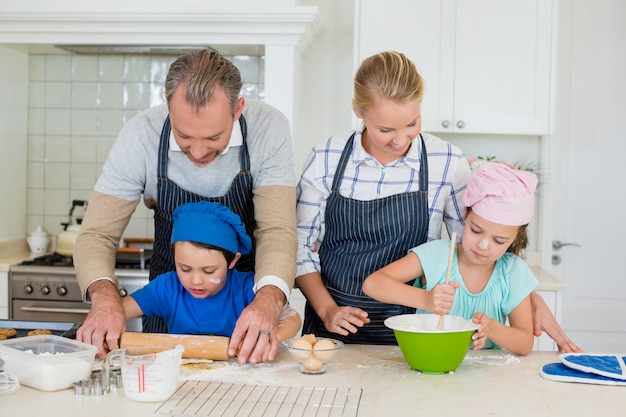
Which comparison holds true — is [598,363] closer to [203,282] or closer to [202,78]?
[203,282]

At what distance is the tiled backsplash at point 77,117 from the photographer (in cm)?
422

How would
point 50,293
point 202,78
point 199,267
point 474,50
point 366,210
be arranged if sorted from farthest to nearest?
point 474,50 < point 50,293 < point 366,210 < point 199,267 < point 202,78

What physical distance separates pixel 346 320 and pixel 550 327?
0.54 meters

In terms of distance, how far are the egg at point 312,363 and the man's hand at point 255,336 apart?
116 mm

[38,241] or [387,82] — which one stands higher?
[387,82]

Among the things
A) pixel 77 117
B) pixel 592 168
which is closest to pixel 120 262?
pixel 77 117

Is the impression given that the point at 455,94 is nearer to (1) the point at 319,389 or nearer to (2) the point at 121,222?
(2) the point at 121,222

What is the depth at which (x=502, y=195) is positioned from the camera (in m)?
2.08

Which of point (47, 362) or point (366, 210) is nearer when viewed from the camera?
point (47, 362)

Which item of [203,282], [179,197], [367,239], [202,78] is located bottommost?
[203,282]

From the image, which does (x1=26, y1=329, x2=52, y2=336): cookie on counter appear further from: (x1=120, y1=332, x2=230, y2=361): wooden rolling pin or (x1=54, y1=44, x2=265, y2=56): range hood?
(x1=54, y1=44, x2=265, y2=56): range hood

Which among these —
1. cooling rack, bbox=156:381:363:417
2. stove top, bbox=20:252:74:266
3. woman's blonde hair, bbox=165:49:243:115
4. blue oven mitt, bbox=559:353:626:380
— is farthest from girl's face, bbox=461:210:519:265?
stove top, bbox=20:252:74:266

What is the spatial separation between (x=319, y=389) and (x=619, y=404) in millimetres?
616

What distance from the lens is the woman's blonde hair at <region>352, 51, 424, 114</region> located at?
2117mm
